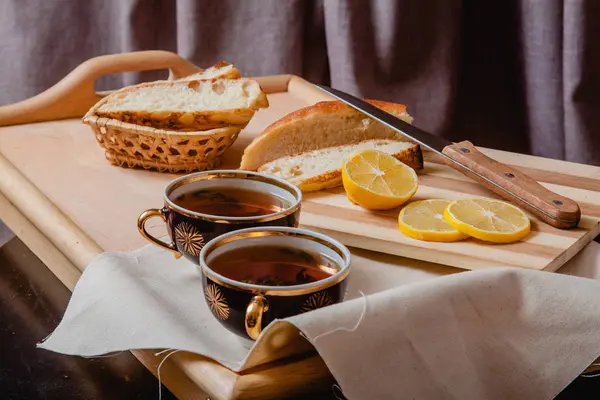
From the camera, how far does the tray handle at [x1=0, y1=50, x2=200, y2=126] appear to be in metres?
1.55

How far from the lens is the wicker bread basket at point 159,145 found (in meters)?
1.25

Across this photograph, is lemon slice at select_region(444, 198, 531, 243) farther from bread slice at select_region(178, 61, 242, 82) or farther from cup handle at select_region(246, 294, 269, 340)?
bread slice at select_region(178, 61, 242, 82)

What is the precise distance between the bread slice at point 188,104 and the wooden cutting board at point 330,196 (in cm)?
8

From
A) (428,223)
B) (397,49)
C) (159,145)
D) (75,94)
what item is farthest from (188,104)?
(397,49)

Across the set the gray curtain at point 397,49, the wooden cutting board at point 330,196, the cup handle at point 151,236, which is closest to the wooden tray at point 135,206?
the wooden cutting board at point 330,196

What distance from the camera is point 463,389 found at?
2.58 ft

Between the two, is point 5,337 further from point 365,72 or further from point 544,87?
point 544,87

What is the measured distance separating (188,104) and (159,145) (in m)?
0.12

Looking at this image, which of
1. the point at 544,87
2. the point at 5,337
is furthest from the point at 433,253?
the point at 544,87

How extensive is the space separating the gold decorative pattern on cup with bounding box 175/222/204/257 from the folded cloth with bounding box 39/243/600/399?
0.05 m

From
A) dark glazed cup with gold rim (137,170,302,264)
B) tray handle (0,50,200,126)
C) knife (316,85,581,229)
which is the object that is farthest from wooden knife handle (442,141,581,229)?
tray handle (0,50,200,126)

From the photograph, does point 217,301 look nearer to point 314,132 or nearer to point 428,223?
point 428,223

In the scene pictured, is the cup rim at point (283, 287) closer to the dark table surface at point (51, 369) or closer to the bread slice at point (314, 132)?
the dark table surface at point (51, 369)

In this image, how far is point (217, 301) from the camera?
77cm
